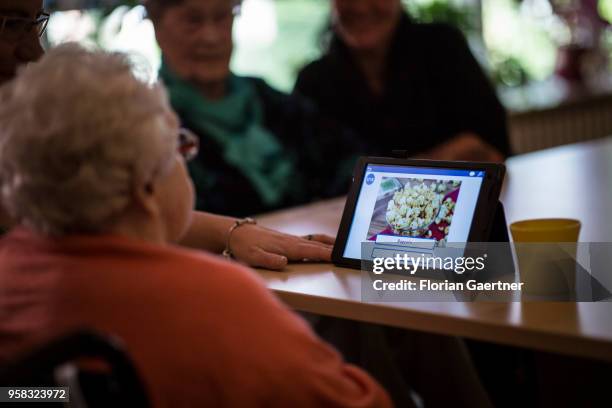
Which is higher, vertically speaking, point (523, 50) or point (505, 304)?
point (505, 304)

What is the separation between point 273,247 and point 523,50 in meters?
3.99

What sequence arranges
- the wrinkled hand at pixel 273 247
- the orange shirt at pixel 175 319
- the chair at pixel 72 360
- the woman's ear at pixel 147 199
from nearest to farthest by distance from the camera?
the chair at pixel 72 360 → the orange shirt at pixel 175 319 → the woman's ear at pixel 147 199 → the wrinkled hand at pixel 273 247

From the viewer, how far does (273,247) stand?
1.63m

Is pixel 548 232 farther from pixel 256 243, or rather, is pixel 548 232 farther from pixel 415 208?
pixel 256 243

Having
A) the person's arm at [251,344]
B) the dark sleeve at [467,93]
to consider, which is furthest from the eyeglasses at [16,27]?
the dark sleeve at [467,93]

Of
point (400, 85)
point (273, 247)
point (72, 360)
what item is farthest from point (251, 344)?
point (400, 85)

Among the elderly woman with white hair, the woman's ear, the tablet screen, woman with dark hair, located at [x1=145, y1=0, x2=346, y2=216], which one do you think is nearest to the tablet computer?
the tablet screen

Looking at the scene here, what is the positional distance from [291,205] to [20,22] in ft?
4.54

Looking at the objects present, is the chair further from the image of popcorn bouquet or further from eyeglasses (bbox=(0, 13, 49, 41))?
eyeglasses (bbox=(0, 13, 49, 41))

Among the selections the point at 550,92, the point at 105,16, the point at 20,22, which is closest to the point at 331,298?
the point at 20,22

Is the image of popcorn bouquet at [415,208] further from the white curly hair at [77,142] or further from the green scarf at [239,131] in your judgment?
the green scarf at [239,131]

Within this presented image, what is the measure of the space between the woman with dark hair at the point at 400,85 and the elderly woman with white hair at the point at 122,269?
212 cm

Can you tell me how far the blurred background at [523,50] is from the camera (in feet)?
14.5

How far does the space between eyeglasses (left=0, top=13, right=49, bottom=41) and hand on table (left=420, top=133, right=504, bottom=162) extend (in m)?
1.44
